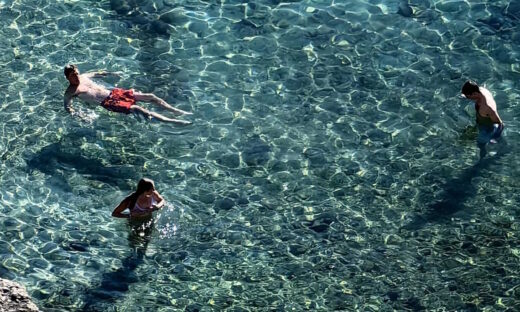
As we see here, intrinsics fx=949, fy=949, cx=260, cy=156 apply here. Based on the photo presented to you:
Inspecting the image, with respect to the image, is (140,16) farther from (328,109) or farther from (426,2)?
(426,2)

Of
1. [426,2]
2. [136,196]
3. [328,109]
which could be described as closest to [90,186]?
[136,196]

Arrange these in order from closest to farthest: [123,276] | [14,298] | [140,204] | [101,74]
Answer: [14,298] < [123,276] < [140,204] < [101,74]

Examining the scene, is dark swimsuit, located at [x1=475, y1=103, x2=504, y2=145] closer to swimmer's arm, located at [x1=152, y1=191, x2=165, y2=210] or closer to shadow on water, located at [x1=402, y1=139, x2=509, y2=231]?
shadow on water, located at [x1=402, y1=139, x2=509, y2=231]

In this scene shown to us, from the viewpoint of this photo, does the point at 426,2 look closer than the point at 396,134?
No

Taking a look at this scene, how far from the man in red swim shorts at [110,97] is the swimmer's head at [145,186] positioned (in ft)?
7.14

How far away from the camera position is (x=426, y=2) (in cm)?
1625

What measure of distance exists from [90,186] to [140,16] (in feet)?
13.6

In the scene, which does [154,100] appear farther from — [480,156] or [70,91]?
[480,156]

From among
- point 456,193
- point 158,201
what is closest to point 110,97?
point 158,201

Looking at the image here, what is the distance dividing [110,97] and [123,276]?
3.33 metres

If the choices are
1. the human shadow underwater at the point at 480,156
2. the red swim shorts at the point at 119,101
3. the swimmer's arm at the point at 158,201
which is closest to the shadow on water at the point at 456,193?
the human shadow underwater at the point at 480,156

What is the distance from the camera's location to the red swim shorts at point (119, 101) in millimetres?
Answer: 14000

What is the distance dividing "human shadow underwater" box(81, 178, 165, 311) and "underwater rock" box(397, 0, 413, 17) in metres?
5.87

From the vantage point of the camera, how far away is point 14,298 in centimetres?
1079
